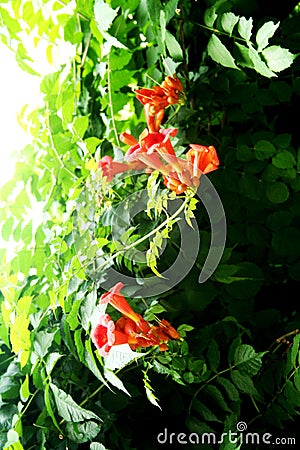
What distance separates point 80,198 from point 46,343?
6.7 inches

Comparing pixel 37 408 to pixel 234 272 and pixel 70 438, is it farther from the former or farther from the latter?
pixel 234 272

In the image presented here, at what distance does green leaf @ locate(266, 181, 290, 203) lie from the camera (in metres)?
A: 0.73

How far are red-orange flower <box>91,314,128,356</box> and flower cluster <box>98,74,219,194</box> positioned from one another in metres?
0.14

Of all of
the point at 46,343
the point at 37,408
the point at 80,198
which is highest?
the point at 80,198

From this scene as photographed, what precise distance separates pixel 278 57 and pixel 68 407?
0.41 metres

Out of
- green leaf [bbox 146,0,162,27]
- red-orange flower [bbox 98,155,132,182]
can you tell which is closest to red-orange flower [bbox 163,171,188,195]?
red-orange flower [bbox 98,155,132,182]

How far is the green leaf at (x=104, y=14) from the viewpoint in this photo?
0.72 metres

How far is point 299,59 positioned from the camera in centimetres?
70

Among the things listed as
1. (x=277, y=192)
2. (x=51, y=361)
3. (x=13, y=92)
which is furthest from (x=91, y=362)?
(x=13, y=92)

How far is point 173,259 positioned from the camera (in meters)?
0.70

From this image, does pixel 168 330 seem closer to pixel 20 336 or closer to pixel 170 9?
pixel 20 336

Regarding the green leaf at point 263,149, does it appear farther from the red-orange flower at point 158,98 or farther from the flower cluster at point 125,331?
the flower cluster at point 125,331

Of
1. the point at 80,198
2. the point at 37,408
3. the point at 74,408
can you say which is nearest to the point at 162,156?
the point at 80,198

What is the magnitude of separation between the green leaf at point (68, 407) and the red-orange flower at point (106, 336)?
0.08 metres
